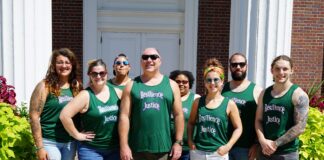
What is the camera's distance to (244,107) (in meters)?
3.87

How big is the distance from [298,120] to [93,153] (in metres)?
1.91

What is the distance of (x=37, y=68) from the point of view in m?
7.20

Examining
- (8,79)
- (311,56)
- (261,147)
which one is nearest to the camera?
(261,147)

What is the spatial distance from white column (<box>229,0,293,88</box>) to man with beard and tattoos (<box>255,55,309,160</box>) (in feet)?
13.4

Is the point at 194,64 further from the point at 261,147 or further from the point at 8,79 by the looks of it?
the point at 261,147

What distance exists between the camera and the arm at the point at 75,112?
3.51 meters

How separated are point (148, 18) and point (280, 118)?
702 centimetres

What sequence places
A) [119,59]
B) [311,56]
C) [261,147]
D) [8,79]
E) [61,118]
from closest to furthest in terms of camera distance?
[61,118] → [261,147] → [119,59] → [8,79] → [311,56]

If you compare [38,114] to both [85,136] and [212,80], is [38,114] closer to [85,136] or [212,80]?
[85,136]

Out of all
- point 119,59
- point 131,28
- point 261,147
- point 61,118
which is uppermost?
point 131,28

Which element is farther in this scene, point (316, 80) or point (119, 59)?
point (316, 80)

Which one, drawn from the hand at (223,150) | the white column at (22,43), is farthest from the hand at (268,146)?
the white column at (22,43)

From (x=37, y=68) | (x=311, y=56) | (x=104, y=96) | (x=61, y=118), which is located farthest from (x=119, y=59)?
(x=311, y=56)

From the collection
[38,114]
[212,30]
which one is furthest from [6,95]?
[212,30]
